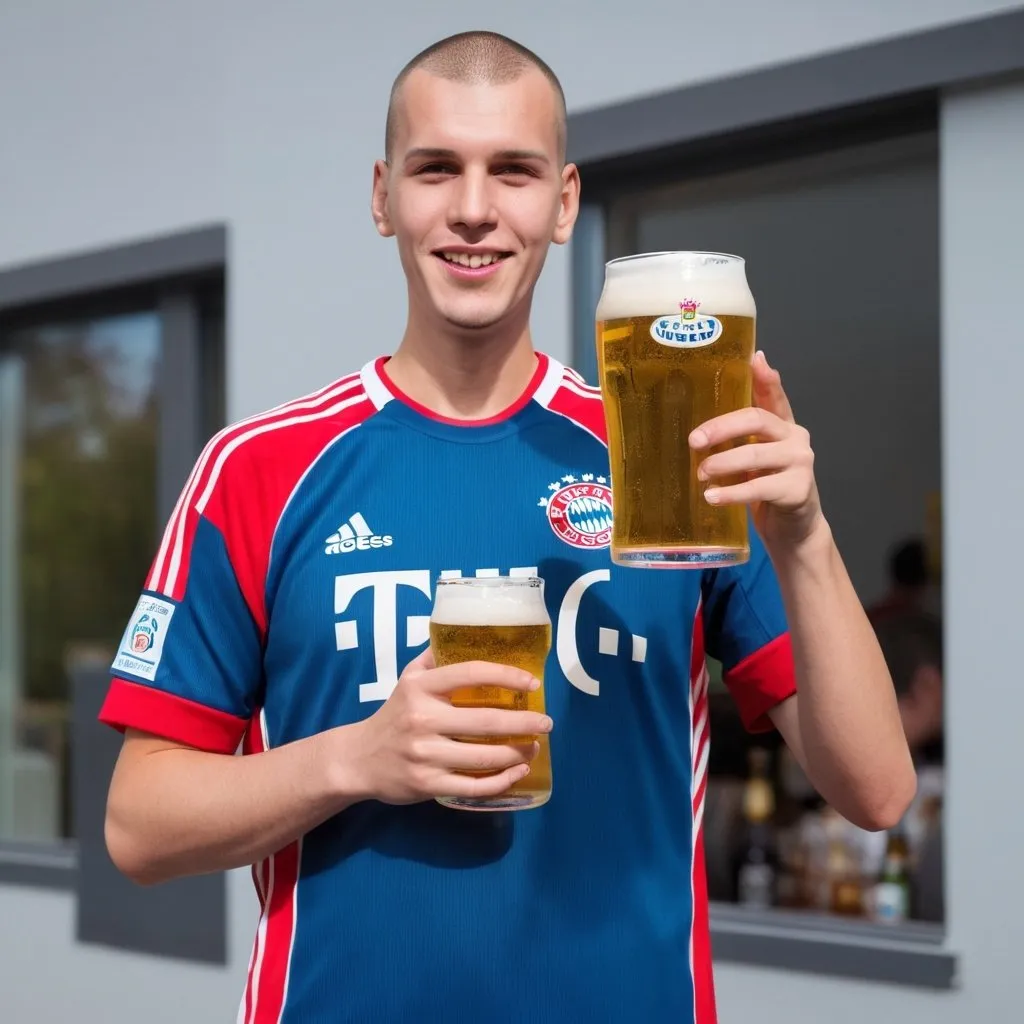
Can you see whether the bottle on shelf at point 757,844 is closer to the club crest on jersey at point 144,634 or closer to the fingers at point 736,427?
the club crest on jersey at point 144,634

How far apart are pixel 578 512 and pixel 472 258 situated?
0.93 feet

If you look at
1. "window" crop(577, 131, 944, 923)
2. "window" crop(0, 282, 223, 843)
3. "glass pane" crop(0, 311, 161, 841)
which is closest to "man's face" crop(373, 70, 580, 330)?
"window" crop(577, 131, 944, 923)

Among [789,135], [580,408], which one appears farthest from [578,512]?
[789,135]

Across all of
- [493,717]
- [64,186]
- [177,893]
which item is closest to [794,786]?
[177,893]

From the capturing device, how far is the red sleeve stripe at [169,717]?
1.40 meters

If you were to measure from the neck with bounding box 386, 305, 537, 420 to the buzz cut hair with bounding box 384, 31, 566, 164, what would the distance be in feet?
0.64

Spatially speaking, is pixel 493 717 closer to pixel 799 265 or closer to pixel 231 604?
pixel 231 604

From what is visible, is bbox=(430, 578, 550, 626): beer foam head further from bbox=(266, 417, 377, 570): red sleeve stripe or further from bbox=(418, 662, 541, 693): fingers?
bbox=(266, 417, 377, 570): red sleeve stripe

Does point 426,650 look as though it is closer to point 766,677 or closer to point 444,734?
point 444,734

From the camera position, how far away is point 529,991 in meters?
1.38

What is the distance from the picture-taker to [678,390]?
4.23ft

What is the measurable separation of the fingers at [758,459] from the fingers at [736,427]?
1 centimetres

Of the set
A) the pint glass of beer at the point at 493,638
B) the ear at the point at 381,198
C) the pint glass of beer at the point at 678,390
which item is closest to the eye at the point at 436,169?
the ear at the point at 381,198

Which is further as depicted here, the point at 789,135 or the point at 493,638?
the point at 789,135
